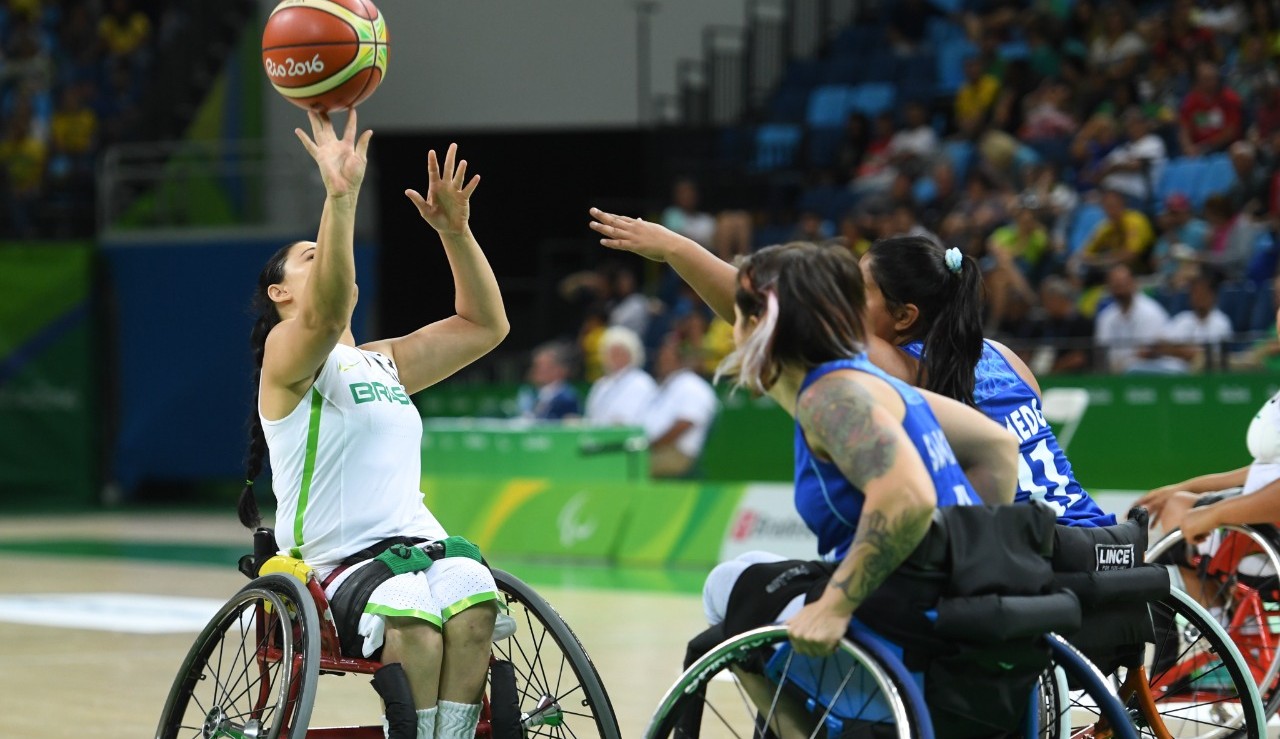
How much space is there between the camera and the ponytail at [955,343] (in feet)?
14.1

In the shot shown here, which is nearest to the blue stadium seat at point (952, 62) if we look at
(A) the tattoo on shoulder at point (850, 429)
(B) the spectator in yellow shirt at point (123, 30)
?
(B) the spectator in yellow shirt at point (123, 30)

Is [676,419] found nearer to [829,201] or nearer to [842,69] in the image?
[829,201]

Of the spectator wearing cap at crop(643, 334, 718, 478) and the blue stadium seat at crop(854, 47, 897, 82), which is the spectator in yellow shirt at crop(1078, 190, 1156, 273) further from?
the blue stadium seat at crop(854, 47, 897, 82)

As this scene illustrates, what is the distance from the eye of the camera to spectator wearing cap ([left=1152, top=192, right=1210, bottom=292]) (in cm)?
1244

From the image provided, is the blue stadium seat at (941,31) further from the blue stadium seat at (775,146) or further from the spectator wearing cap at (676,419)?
the spectator wearing cap at (676,419)

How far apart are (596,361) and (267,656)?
11566 mm

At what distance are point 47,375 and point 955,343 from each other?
16.7 m

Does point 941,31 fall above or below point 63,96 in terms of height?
above

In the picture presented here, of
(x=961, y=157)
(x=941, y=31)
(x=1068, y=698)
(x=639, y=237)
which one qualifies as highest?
(x=941, y=31)

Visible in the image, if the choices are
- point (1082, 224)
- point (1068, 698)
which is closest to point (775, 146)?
point (1082, 224)

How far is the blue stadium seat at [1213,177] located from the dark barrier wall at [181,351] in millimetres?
8479

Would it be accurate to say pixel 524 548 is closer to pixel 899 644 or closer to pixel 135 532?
pixel 135 532

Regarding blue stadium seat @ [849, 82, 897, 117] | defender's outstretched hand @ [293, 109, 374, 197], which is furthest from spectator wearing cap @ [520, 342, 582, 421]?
defender's outstretched hand @ [293, 109, 374, 197]

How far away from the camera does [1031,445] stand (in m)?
4.48
